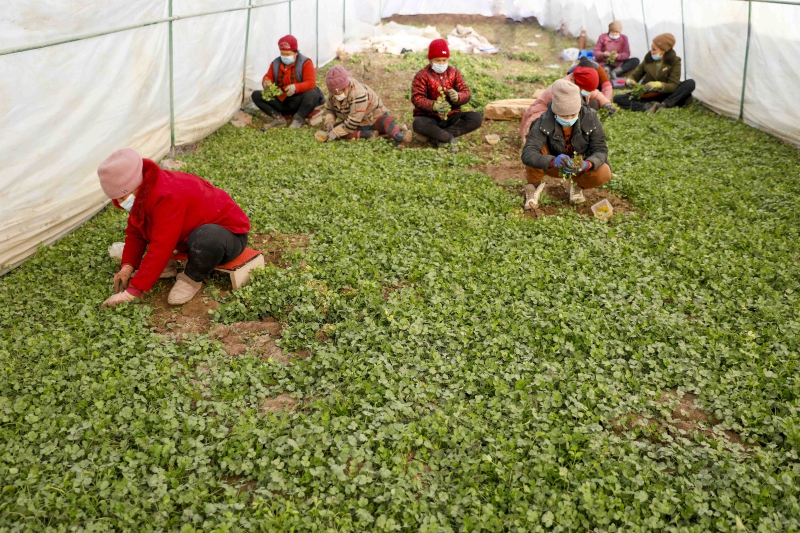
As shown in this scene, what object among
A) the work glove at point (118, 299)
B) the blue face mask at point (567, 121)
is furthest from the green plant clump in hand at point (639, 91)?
the work glove at point (118, 299)

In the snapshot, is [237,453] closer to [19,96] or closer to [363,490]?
[363,490]

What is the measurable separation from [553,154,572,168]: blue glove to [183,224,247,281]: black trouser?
3.45 metres

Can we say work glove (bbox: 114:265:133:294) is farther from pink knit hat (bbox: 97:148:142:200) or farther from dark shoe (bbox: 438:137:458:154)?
dark shoe (bbox: 438:137:458:154)

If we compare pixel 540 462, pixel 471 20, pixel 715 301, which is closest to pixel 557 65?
pixel 471 20

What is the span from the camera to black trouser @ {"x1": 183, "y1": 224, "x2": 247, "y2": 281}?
4.66 m

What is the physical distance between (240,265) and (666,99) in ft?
29.4

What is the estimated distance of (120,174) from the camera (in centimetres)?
420

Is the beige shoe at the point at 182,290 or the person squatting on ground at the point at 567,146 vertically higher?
the person squatting on ground at the point at 567,146

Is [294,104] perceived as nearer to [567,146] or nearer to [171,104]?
[171,104]

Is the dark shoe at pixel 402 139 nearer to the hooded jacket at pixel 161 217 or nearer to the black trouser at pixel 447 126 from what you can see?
the black trouser at pixel 447 126

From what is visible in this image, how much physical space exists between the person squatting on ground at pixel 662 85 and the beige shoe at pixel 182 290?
8690mm

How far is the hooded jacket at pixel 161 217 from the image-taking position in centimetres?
443

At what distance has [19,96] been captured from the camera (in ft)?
17.3

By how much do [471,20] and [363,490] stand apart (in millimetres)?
21446
